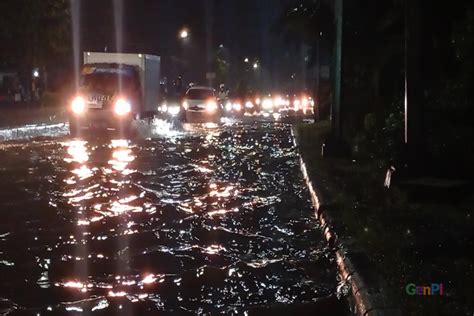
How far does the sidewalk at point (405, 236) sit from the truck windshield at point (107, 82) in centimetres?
1207

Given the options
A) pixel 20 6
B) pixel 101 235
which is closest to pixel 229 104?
pixel 20 6

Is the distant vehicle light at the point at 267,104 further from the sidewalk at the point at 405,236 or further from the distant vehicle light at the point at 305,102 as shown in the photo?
the sidewalk at the point at 405,236

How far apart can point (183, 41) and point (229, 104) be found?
967 inches

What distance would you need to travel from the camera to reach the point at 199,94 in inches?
1384

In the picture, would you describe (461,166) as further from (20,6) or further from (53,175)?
(20,6)

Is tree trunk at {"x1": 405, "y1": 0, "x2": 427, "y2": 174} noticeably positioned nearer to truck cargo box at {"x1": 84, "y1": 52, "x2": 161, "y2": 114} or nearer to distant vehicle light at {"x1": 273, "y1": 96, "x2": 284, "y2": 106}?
truck cargo box at {"x1": 84, "y1": 52, "x2": 161, "y2": 114}

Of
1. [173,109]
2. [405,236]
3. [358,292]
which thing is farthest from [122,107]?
[173,109]

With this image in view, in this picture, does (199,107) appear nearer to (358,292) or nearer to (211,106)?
(211,106)

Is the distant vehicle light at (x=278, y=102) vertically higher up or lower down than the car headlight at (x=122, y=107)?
higher up

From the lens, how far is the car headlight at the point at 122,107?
22.7 meters

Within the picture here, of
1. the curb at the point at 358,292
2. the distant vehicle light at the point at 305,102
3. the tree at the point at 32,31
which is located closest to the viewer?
the curb at the point at 358,292

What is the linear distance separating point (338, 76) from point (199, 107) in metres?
20.1

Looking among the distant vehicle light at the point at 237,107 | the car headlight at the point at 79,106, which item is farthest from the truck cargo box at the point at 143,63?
the distant vehicle light at the point at 237,107

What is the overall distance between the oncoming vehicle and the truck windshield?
34.8 feet
